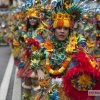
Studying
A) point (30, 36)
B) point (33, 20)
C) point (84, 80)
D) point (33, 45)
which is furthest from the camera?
point (33, 20)

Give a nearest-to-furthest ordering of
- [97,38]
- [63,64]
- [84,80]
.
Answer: [84,80], [63,64], [97,38]

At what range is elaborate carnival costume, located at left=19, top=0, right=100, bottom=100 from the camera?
11.7 ft

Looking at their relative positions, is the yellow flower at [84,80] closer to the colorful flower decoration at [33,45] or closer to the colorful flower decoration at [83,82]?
the colorful flower decoration at [83,82]

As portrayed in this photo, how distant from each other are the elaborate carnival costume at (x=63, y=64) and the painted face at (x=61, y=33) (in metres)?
0.04

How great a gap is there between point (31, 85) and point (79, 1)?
2.47 meters

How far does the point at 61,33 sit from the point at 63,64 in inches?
16.7

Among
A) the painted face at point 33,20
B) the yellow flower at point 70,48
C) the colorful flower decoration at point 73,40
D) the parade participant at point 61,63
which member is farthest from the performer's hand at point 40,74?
the painted face at point 33,20

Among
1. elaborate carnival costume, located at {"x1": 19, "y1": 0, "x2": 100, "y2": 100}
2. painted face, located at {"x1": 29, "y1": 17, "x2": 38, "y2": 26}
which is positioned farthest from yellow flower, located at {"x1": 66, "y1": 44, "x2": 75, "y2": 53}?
painted face, located at {"x1": 29, "y1": 17, "x2": 38, "y2": 26}

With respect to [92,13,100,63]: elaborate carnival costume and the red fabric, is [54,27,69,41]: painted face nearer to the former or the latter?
the red fabric

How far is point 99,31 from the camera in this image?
28.7 feet

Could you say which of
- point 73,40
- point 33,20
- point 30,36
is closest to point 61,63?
point 73,40

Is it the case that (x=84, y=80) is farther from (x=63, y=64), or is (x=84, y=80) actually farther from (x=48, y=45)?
(x=48, y=45)

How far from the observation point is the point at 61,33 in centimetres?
432

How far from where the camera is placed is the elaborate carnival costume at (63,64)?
140 inches
